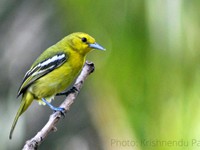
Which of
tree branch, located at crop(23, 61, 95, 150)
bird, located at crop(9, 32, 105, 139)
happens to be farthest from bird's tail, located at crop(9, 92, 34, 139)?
tree branch, located at crop(23, 61, 95, 150)

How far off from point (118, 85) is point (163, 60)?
38 cm

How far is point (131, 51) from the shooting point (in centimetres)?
405

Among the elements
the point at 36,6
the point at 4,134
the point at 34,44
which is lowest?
the point at 4,134

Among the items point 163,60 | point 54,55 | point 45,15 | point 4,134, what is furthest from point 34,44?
point 163,60

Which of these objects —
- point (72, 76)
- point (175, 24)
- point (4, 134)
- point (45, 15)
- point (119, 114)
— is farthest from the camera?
point (45, 15)

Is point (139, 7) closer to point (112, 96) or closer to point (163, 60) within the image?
point (163, 60)

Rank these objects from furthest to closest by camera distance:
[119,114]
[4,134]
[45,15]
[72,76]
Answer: [45,15], [4,134], [72,76], [119,114]

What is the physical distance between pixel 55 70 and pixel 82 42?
33cm

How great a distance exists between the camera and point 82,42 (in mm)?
4848

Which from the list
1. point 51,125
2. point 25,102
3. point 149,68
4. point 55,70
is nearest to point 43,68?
point 55,70

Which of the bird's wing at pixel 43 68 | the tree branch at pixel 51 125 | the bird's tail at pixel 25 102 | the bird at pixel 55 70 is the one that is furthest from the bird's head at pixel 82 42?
the bird's tail at pixel 25 102

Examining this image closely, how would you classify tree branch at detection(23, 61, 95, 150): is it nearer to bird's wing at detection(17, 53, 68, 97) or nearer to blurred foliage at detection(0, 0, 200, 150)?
blurred foliage at detection(0, 0, 200, 150)

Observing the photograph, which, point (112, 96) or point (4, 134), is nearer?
point (112, 96)

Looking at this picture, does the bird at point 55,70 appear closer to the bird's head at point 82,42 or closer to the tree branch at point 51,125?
the bird's head at point 82,42
